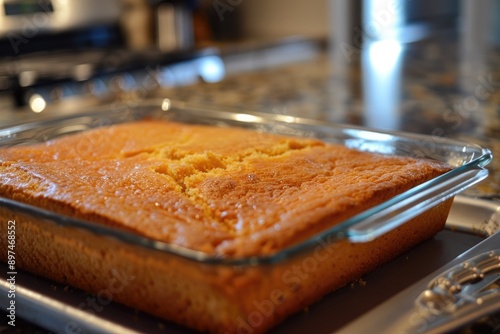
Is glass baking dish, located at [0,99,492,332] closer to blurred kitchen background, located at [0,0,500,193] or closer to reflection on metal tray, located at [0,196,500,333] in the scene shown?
reflection on metal tray, located at [0,196,500,333]

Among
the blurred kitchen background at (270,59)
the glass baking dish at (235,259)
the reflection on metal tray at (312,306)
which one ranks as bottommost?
the blurred kitchen background at (270,59)

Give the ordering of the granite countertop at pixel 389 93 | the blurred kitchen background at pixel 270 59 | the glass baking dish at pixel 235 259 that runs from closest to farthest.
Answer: the glass baking dish at pixel 235 259
the granite countertop at pixel 389 93
the blurred kitchen background at pixel 270 59

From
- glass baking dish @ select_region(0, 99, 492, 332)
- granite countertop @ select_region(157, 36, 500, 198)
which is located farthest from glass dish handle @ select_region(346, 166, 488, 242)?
granite countertop @ select_region(157, 36, 500, 198)

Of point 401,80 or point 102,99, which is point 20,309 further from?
point 401,80

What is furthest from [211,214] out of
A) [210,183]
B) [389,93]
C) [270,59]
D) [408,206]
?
[270,59]

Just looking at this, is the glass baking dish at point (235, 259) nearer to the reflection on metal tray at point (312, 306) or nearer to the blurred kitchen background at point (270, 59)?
the reflection on metal tray at point (312, 306)

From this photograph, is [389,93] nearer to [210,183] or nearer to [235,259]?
[210,183]

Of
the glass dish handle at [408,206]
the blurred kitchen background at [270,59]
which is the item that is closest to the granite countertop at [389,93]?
the blurred kitchen background at [270,59]
